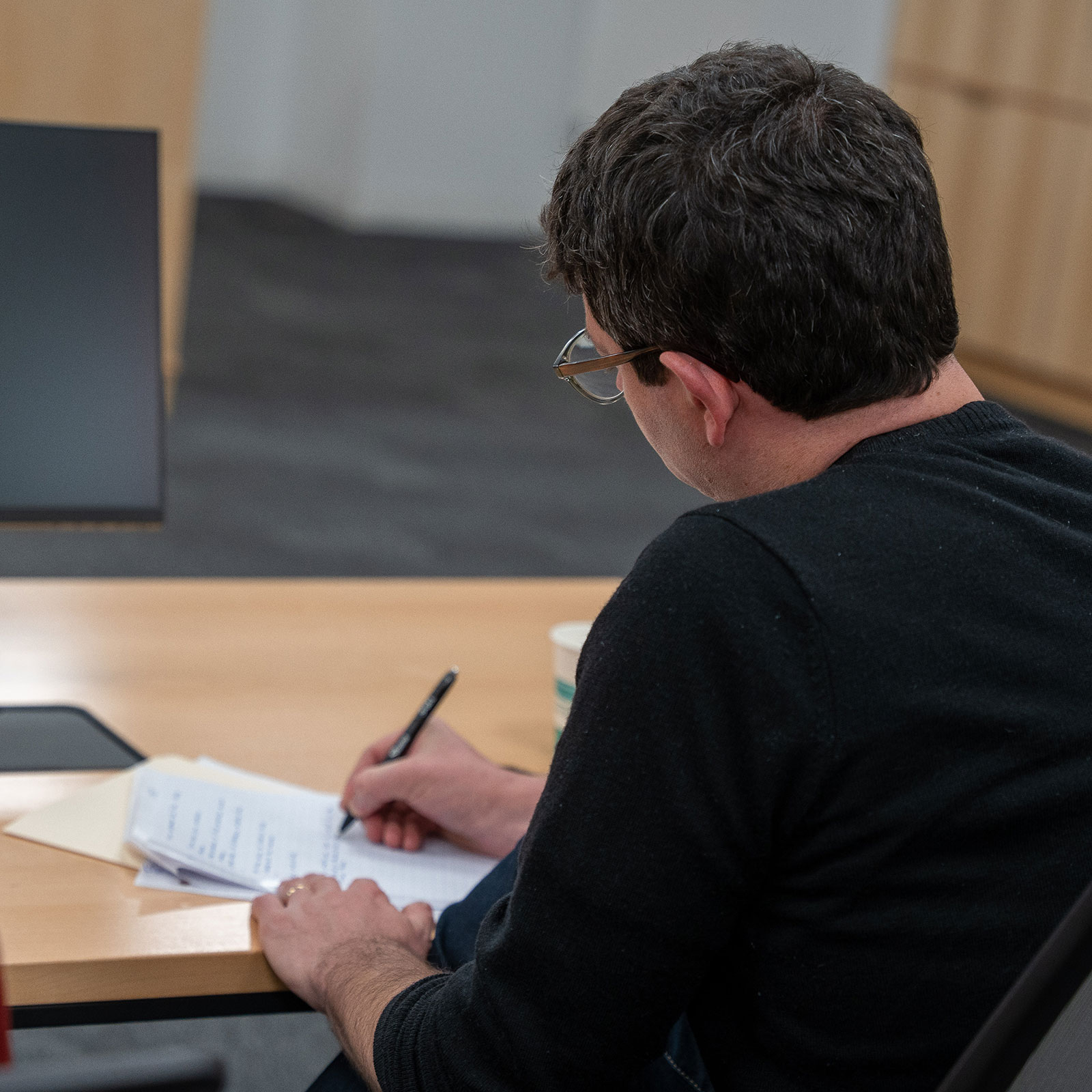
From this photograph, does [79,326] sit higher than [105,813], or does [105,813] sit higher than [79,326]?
[79,326]

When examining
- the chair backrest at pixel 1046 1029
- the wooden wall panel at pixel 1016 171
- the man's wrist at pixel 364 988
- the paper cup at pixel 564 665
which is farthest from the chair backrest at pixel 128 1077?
the wooden wall panel at pixel 1016 171

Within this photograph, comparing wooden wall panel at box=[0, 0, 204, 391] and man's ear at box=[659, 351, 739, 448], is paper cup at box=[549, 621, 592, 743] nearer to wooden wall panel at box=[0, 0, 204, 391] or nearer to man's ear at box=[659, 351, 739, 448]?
man's ear at box=[659, 351, 739, 448]

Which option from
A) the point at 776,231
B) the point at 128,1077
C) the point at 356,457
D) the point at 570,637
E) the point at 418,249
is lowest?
the point at 356,457

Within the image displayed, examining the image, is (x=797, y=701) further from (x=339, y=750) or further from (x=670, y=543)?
(x=339, y=750)

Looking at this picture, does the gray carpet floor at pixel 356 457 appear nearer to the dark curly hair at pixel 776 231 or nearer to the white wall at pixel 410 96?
the white wall at pixel 410 96

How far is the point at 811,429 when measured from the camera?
0.84 m

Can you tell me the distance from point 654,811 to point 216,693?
0.68 metres

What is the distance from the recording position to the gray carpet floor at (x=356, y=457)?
350 cm

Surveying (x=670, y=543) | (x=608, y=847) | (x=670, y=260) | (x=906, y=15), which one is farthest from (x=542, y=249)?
(x=906, y=15)

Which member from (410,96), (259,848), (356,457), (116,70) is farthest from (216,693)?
(410,96)

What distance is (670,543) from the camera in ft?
2.40

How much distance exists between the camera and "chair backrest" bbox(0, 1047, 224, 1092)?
1.28 ft

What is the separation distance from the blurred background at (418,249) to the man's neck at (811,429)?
209 millimetres

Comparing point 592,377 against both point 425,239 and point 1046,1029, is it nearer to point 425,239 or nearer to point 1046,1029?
point 1046,1029
